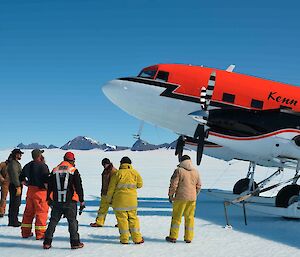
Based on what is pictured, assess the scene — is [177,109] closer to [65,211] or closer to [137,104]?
[137,104]

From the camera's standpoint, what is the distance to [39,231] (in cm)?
885

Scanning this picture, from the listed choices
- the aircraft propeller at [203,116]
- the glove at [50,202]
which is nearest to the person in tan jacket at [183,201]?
the glove at [50,202]

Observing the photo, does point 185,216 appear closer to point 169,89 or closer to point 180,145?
point 169,89

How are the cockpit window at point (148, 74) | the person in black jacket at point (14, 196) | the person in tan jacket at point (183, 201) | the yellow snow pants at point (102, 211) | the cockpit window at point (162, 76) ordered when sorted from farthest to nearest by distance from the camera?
the cockpit window at point (148, 74) → the cockpit window at point (162, 76) → the yellow snow pants at point (102, 211) → the person in black jacket at point (14, 196) → the person in tan jacket at point (183, 201)

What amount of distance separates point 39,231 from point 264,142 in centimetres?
839

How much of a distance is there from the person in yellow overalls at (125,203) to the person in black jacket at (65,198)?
85 centimetres

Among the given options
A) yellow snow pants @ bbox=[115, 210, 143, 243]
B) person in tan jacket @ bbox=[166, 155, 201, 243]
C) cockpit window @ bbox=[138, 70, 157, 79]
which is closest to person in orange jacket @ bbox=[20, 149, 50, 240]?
yellow snow pants @ bbox=[115, 210, 143, 243]

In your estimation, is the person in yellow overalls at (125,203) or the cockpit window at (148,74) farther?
the cockpit window at (148,74)

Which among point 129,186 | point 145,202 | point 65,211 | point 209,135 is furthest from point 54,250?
point 145,202

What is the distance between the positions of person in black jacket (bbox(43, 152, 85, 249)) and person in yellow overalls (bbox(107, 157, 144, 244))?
2.78 feet

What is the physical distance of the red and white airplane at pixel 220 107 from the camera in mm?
13477

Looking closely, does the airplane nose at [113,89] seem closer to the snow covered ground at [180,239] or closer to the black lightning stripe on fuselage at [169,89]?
the black lightning stripe on fuselage at [169,89]

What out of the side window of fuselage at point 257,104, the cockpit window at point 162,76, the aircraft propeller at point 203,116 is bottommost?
the aircraft propeller at point 203,116

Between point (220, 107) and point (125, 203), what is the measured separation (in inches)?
292
